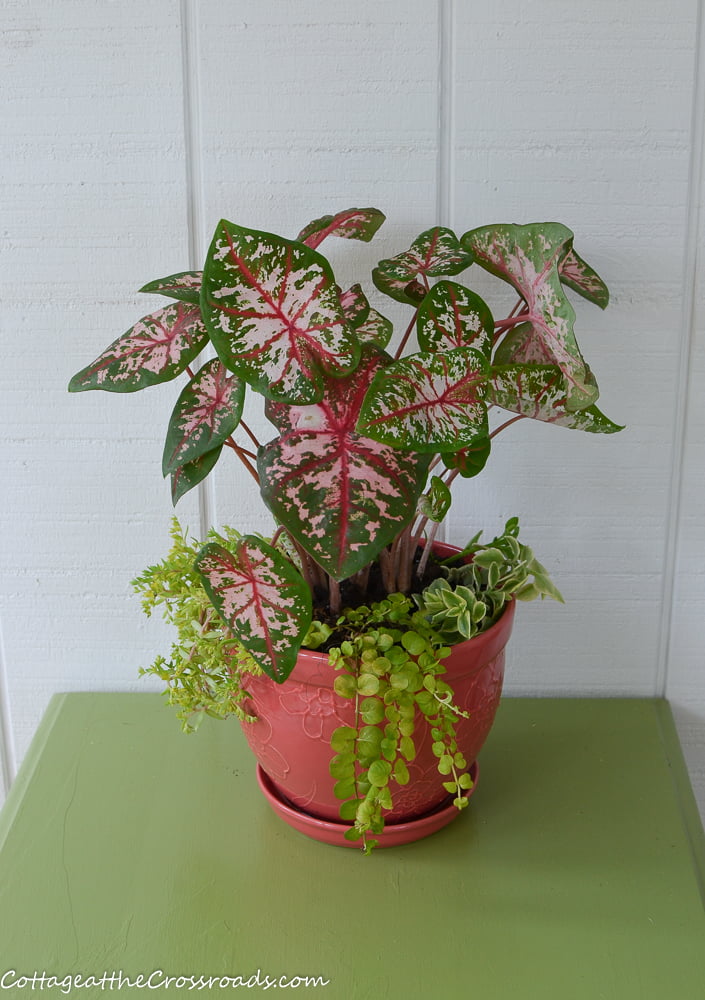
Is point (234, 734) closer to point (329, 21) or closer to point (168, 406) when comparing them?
point (168, 406)

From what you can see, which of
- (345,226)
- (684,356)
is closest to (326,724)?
(345,226)

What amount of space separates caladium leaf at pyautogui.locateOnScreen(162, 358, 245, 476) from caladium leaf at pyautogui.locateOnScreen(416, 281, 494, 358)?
15 cm

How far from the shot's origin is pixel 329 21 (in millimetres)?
949

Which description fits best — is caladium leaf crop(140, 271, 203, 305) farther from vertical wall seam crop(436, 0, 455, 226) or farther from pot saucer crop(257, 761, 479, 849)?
pot saucer crop(257, 761, 479, 849)

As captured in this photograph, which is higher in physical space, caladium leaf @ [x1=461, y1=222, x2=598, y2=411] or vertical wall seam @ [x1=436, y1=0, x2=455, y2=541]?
vertical wall seam @ [x1=436, y1=0, x2=455, y2=541]

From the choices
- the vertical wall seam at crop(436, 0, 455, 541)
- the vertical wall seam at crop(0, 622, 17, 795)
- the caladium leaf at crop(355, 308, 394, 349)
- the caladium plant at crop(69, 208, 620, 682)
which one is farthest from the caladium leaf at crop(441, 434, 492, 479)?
the vertical wall seam at crop(0, 622, 17, 795)

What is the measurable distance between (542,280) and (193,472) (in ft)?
1.05

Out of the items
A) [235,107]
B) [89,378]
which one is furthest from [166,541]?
[235,107]

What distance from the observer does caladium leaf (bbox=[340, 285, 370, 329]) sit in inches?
28.7

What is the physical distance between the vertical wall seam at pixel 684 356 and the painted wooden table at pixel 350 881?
0.12 meters

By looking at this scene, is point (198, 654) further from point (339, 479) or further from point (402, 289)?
point (402, 289)

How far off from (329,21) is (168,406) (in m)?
0.42

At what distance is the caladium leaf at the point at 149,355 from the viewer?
769mm

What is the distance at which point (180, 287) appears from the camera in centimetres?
81
